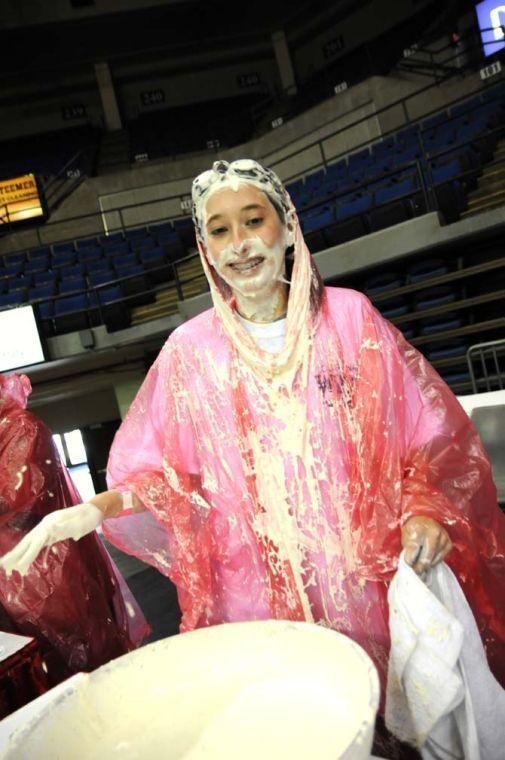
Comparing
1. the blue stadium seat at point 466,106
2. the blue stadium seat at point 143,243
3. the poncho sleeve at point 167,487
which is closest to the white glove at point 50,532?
the poncho sleeve at point 167,487

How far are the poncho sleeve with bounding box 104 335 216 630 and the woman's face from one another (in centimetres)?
21

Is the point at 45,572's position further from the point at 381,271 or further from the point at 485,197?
the point at 485,197

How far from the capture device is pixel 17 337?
691 cm

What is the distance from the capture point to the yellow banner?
37.6 feet

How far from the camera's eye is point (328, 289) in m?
1.24

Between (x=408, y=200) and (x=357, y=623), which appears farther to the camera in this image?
(x=408, y=200)

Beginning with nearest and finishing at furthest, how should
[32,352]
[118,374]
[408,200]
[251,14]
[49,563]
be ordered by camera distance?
[49,563], [408,200], [32,352], [118,374], [251,14]

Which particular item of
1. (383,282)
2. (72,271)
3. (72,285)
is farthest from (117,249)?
(383,282)

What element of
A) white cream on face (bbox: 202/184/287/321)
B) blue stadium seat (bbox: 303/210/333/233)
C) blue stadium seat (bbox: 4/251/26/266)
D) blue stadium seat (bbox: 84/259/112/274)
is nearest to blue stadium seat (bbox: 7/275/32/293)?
blue stadium seat (bbox: 84/259/112/274)

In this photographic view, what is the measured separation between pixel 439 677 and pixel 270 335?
67 cm

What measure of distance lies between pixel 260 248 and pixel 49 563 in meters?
1.20

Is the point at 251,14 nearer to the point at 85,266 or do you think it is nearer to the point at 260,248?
the point at 85,266

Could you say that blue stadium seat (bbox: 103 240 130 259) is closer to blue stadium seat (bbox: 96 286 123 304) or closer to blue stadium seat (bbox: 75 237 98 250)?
blue stadium seat (bbox: 75 237 98 250)

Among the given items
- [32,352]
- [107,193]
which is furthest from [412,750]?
[107,193]
